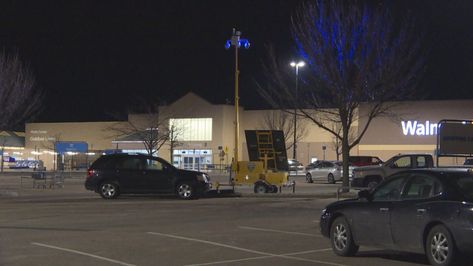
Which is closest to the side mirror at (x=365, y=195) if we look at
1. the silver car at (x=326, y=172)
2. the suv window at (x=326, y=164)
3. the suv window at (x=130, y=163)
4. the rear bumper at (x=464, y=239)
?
the rear bumper at (x=464, y=239)

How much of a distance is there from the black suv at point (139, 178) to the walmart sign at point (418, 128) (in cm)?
3971

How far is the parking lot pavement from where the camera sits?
10453mm

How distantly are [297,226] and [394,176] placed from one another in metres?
5.41

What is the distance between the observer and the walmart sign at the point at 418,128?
198ft

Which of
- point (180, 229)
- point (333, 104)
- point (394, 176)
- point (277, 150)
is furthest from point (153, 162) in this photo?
point (394, 176)

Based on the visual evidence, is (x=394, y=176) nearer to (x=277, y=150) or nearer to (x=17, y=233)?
(x=17, y=233)

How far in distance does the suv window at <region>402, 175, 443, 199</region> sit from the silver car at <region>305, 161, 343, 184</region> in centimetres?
2786

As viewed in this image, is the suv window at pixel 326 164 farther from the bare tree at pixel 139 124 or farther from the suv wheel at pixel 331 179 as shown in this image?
the bare tree at pixel 139 124

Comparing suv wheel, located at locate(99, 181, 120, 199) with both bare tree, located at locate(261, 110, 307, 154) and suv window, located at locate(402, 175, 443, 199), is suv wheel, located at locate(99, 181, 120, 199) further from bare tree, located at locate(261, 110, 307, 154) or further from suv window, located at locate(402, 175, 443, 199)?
bare tree, located at locate(261, 110, 307, 154)

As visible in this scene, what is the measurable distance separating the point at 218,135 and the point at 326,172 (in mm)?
34197

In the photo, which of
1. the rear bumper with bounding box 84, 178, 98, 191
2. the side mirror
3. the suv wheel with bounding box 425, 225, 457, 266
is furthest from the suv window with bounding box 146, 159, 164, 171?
the suv wheel with bounding box 425, 225, 457, 266

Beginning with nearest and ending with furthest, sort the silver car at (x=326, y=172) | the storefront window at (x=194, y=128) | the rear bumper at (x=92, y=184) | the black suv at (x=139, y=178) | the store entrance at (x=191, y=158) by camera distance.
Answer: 1. the black suv at (x=139, y=178)
2. the rear bumper at (x=92, y=184)
3. the silver car at (x=326, y=172)
4. the store entrance at (x=191, y=158)
5. the storefront window at (x=194, y=128)

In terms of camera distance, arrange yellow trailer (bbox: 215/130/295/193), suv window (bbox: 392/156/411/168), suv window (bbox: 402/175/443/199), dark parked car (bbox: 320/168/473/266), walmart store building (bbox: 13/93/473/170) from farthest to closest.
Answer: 1. walmart store building (bbox: 13/93/473/170)
2. yellow trailer (bbox: 215/130/295/193)
3. suv window (bbox: 392/156/411/168)
4. suv window (bbox: 402/175/443/199)
5. dark parked car (bbox: 320/168/473/266)

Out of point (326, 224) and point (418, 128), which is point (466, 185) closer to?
point (326, 224)
